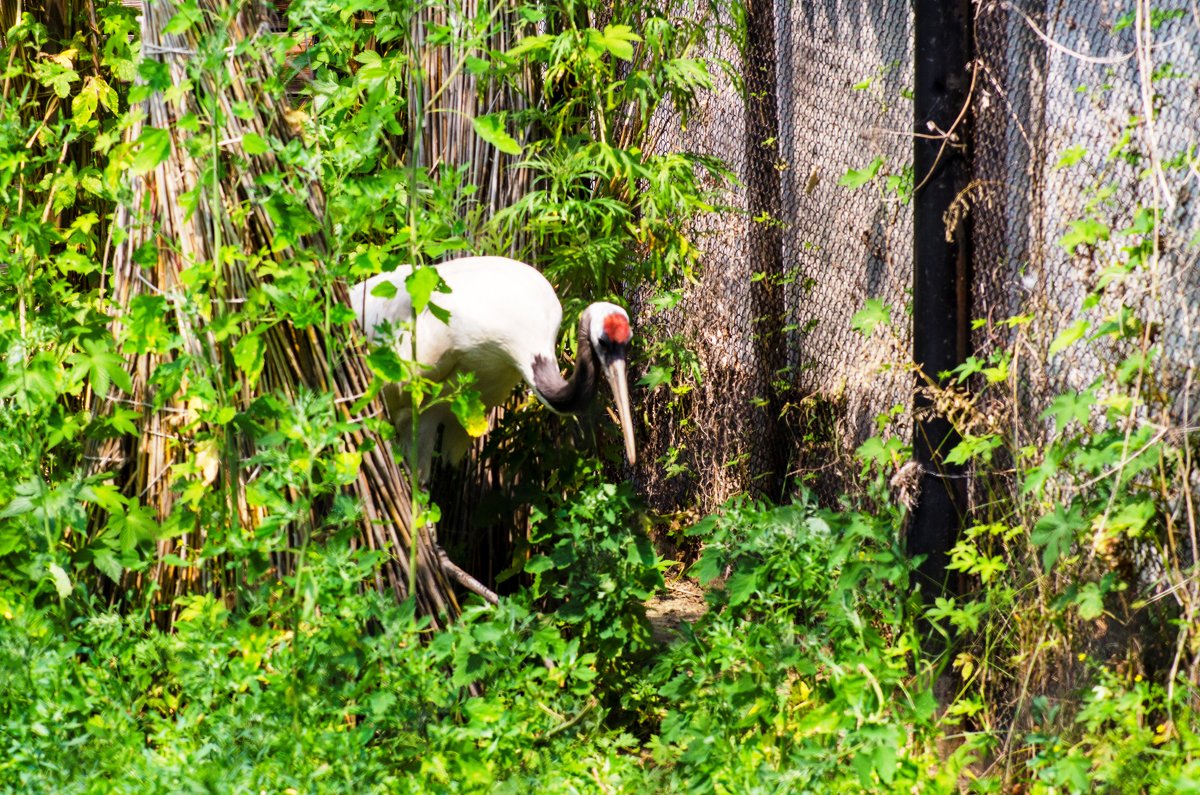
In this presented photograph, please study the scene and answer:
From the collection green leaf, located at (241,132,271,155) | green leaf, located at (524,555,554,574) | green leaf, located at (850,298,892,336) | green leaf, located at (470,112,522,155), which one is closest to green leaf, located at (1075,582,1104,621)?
green leaf, located at (850,298,892,336)

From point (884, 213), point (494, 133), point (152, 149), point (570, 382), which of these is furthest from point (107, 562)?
point (884, 213)

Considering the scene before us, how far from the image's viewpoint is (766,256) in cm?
504

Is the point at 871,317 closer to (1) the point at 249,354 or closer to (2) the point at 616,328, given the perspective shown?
(2) the point at 616,328

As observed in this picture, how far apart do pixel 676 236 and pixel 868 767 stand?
2.29 m

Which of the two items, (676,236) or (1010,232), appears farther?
(676,236)

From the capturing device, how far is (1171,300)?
3047 millimetres

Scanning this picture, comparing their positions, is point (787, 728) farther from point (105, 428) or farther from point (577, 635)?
point (105, 428)

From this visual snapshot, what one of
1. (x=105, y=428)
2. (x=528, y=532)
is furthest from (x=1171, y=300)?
(x=105, y=428)

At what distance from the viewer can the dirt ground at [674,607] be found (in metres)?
4.71

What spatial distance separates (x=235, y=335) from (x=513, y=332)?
2.79 feet

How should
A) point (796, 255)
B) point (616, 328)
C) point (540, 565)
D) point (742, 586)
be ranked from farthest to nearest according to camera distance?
point (796, 255) → point (616, 328) → point (540, 565) → point (742, 586)

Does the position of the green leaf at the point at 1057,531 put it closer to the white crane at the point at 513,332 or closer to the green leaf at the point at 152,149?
the white crane at the point at 513,332

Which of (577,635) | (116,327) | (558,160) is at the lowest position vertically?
(577,635)

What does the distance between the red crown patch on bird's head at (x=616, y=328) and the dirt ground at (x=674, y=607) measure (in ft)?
3.63
